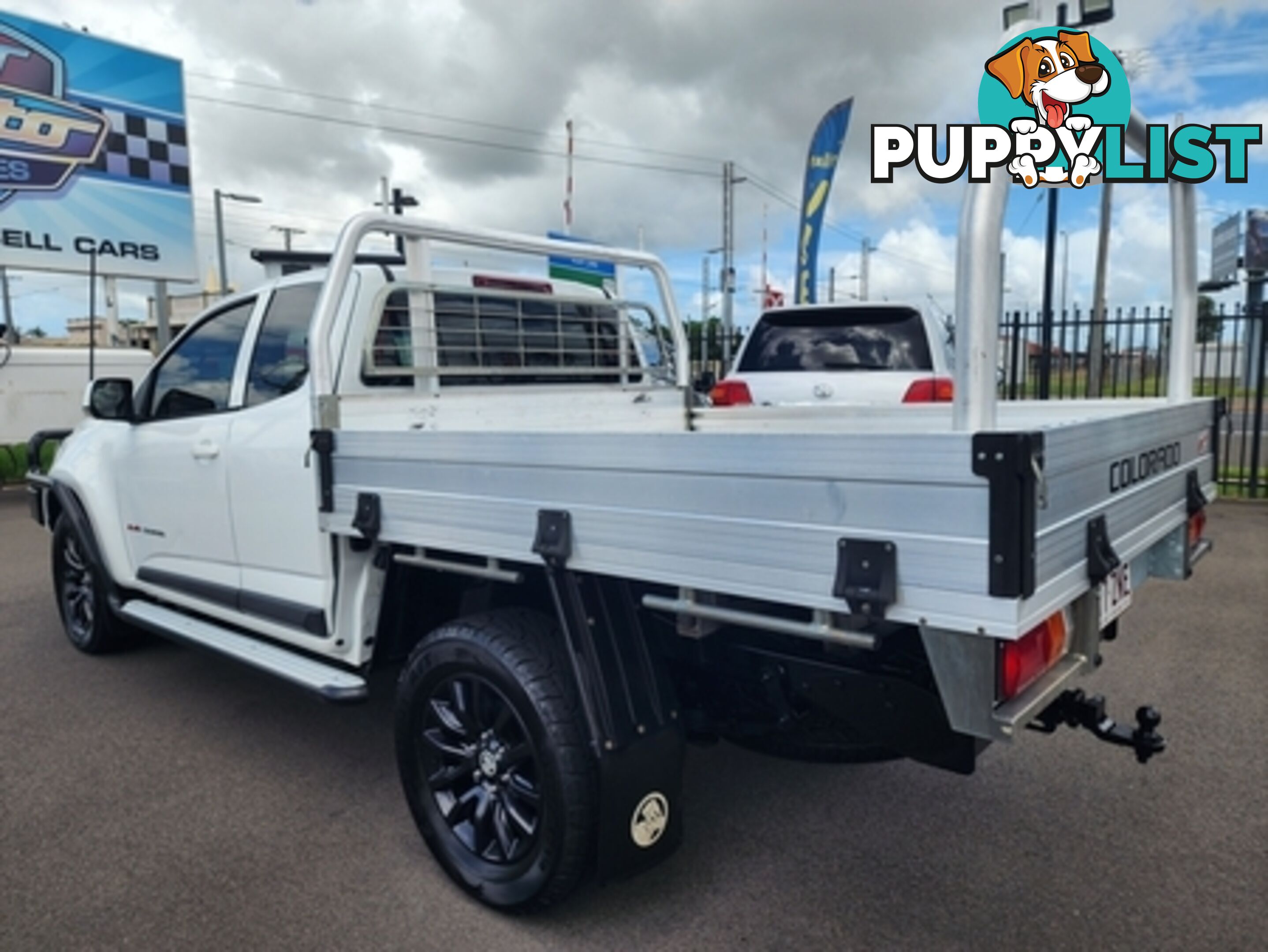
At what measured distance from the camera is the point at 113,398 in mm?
4156

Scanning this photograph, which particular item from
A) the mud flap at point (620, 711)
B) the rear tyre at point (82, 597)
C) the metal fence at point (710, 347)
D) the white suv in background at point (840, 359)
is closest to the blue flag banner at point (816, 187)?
the metal fence at point (710, 347)

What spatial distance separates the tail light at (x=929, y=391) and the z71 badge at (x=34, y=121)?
11.9 metres

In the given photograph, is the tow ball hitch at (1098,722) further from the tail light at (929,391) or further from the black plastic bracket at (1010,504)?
the tail light at (929,391)

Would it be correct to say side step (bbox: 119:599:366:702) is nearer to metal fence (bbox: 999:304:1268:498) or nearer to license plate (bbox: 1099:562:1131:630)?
license plate (bbox: 1099:562:1131:630)

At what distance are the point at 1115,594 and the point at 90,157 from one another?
14.1 meters

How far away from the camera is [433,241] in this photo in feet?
11.3

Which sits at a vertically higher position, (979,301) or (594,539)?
(979,301)

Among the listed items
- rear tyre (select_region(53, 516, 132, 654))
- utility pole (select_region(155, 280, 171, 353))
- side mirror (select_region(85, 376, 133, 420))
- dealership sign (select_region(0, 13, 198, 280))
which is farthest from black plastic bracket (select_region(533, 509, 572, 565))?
utility pole (select_region(155, 280, 171, 353))

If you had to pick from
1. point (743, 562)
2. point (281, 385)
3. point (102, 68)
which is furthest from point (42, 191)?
point (743, 562)

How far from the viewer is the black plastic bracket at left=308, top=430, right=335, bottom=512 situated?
290 cm

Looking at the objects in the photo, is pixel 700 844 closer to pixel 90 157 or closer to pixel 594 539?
pixel 594 539

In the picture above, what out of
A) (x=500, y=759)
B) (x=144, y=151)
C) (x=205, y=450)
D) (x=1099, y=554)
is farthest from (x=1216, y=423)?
(x=144, y=151)

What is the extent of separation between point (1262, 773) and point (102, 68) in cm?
1471

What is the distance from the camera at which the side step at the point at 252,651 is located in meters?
3.03
